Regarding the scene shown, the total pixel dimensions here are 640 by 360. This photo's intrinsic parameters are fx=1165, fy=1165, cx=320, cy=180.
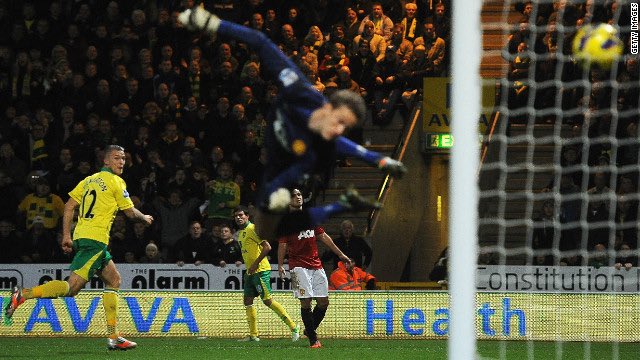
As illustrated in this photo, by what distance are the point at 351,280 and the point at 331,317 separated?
0.78 metres

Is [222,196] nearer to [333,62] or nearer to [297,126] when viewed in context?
[333,62]

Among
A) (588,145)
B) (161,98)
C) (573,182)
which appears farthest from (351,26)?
(588,145)

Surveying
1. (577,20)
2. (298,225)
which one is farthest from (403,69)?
(298,225)

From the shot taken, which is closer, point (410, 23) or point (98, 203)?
point (98, 203)

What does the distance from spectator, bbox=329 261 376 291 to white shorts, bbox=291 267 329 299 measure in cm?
224

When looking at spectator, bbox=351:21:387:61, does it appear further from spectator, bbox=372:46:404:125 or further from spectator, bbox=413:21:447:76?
spectator, bbox=413:21:447:76

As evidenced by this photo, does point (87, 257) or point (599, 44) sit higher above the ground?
point (599, 44)

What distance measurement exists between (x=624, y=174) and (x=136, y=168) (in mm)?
6607

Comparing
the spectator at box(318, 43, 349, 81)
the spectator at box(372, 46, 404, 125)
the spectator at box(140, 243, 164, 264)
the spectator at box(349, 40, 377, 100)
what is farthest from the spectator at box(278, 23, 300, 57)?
the spectator at box(140, 243, 164, 264)

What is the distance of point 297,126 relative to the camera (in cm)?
730

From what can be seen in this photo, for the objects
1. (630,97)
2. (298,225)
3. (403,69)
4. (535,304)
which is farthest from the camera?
(403,69)

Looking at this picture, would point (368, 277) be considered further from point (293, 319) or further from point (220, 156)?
point (220, 156)

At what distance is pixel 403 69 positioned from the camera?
17297mm

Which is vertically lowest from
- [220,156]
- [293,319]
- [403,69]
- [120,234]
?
[293,319]
